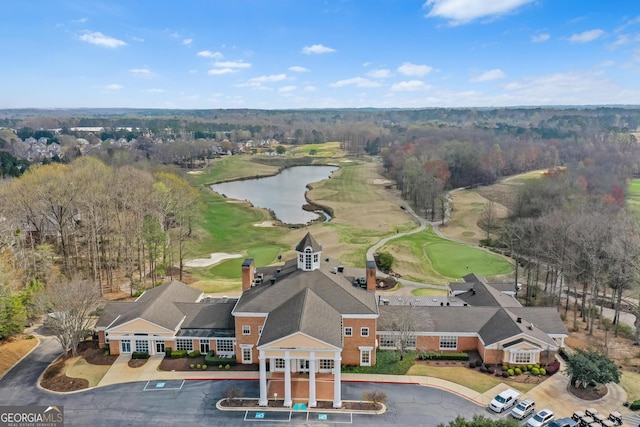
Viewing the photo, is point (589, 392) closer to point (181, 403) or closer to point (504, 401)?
point (504, 401)

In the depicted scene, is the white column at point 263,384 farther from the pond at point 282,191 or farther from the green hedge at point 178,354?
the pond at point 282,191

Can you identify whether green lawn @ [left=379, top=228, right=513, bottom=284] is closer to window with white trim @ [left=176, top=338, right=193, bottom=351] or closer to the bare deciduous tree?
window with white trim @ [left=176, top=338, right=193, bottom=351]

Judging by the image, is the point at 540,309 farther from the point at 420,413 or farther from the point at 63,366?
the point at 63,366

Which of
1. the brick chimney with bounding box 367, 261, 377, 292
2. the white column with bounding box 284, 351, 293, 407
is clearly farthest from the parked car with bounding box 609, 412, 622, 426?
the white column with bounding box 284, 351, 293, 407

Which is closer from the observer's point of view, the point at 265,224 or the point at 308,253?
the point at 308,253

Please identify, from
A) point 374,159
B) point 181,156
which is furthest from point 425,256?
point 374,159

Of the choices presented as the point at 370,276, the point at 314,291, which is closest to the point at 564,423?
the point at 370,276
